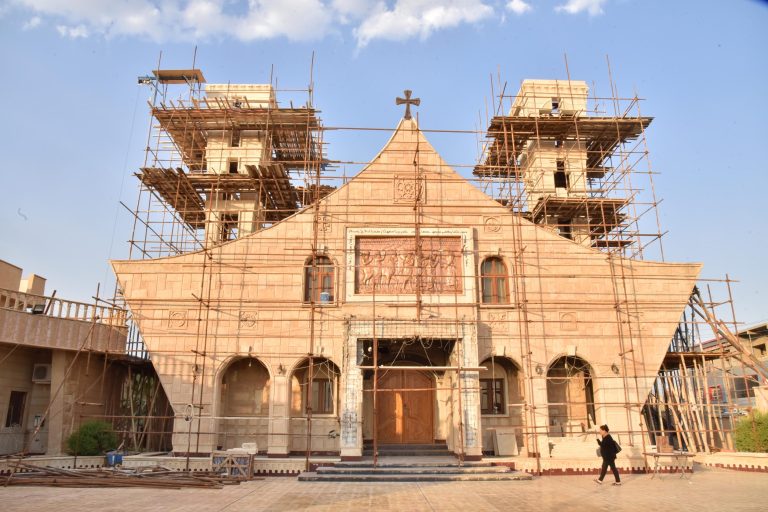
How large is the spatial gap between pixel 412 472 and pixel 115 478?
7.81m

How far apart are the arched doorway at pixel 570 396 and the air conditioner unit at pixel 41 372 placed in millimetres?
17525

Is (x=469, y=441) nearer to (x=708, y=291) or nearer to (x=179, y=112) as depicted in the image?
(x=708, y=291)

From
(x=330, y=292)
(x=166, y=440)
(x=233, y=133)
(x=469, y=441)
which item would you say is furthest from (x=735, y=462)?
(x=233, y=133)

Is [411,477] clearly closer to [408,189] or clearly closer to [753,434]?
[408,189]

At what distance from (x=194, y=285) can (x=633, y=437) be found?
15.3m

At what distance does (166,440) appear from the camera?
23031 millimetres

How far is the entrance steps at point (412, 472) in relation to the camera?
1628 cm

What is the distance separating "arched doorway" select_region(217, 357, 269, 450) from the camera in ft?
66.1

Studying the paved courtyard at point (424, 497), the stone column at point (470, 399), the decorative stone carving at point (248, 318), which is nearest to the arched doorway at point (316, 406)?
the decorative stone carving at point (248, 318)

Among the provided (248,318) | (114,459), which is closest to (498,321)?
(248,318)

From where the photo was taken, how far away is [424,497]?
519 inches

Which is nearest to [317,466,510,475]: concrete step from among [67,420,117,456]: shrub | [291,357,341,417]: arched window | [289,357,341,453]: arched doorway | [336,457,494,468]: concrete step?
[336,457,494,468]: concrete step

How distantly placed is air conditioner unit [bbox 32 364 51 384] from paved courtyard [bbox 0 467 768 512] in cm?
762

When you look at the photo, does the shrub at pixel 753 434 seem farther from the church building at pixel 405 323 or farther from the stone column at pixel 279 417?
the stone column at pixel 279 417
